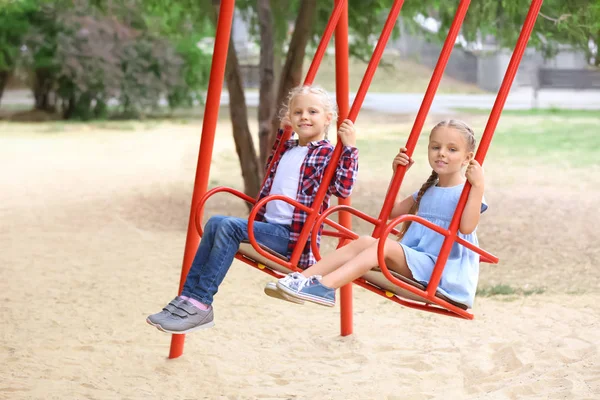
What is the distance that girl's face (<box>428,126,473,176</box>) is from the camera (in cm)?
373

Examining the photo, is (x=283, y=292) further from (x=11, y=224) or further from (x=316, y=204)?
(x=11, y=224)

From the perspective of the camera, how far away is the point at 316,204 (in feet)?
12.2

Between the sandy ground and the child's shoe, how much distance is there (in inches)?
44.7

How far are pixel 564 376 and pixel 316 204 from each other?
1839 millimetres

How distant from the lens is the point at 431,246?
12.6 ft

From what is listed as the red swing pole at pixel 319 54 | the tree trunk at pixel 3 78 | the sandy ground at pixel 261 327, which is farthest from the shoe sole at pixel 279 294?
the tree trunk at pixel 3 78

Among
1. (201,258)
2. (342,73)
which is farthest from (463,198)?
(342,73)

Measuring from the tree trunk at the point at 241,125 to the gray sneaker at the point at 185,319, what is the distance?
5313 millimetres

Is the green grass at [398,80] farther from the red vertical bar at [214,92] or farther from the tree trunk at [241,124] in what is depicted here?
the red vertical bar at [214,92]

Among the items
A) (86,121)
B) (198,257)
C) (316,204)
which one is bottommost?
(86,121)

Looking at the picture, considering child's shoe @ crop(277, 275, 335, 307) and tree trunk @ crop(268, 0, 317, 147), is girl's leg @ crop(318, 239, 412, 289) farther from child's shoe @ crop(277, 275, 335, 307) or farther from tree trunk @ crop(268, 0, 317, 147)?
tree trunk @ crop(268, 0, 317, 147)

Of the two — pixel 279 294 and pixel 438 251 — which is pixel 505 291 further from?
pixel 279 294

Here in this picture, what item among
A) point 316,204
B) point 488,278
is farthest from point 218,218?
point 488,278

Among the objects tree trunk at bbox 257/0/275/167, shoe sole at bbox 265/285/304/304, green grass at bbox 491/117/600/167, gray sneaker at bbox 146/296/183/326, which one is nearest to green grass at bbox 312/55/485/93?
green grass at bbox 491/117/600/167
